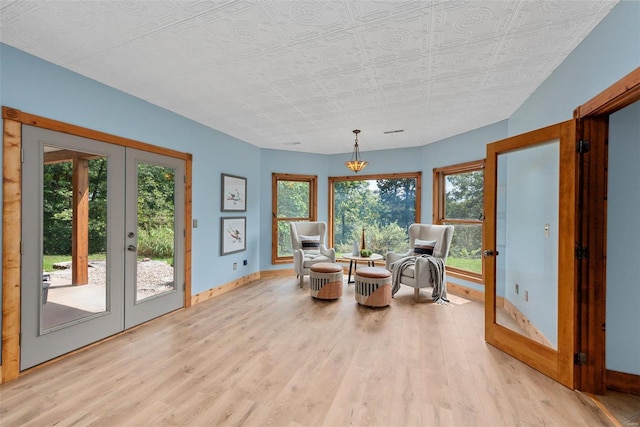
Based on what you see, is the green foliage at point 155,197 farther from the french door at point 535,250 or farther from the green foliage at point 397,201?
the green foliage at point 397,201

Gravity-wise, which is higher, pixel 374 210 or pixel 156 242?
pixel 374 210

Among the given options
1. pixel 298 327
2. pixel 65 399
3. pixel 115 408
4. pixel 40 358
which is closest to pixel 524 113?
pixel 298 327

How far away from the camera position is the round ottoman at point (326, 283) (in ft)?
13.7

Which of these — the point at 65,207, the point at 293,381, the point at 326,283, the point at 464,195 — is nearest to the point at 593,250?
the point at 293,381

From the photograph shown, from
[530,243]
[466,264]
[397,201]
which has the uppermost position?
[397,201]

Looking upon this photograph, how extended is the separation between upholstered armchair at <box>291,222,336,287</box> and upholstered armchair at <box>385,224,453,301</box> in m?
1.21

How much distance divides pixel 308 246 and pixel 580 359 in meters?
3.97

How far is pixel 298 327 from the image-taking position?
10.5 ft

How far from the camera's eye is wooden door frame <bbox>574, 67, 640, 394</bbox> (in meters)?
2.02

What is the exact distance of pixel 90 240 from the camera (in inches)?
109

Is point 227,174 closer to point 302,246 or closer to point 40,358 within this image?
point 302,246

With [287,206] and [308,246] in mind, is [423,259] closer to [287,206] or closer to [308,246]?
[308,246]

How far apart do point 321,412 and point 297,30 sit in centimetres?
256

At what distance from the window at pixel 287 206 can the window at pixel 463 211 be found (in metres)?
2.45
